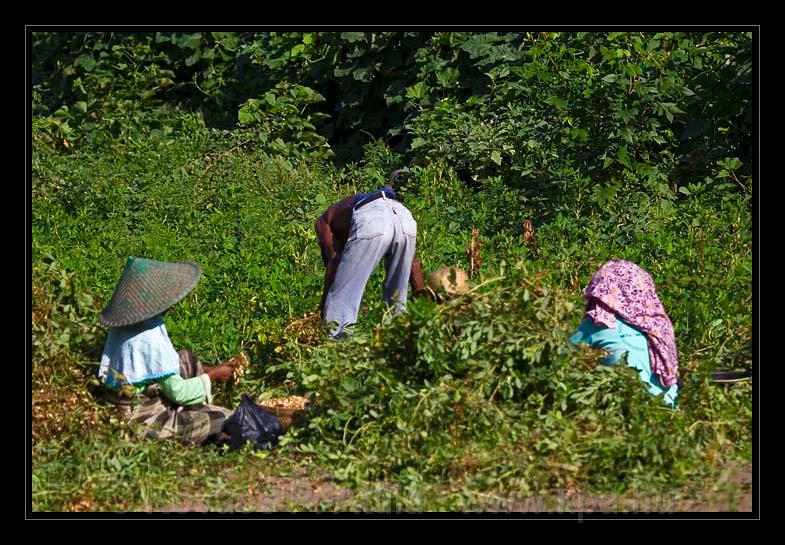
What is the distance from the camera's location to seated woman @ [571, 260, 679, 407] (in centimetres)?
572

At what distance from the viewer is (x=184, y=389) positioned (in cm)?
570

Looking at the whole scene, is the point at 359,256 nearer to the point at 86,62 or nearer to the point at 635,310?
the point at 635,310

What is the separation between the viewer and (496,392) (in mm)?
5406

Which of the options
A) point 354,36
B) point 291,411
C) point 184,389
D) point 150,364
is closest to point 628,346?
point 291,411

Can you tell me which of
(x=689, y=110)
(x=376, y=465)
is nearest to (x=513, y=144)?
(x=689, y=110)

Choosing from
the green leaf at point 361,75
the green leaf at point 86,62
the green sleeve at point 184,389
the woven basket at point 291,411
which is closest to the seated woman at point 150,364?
the green sleeve at point 184,389

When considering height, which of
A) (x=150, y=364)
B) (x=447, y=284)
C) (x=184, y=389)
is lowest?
(x=184, y=389)

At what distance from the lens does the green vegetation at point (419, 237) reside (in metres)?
5.15

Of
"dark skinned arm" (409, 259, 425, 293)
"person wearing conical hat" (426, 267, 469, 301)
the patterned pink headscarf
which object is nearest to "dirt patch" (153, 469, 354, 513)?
"person wearing conical hat" (426, 267, 469, 301)

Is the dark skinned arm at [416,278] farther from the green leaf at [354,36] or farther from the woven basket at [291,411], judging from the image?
the green leaf at [354,36]

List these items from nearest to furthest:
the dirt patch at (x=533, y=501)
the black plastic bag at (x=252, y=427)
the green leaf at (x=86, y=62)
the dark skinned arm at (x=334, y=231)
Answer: the dirt patch at (x=533, y=501), the black plastic bag at (x=252, y=427), the dark skinned arm at (x=334, y=231), the green leaf at (x=86, y=62)

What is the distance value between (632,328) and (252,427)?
1902 mm

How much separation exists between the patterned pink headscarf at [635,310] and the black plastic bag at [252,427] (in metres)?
1.65
